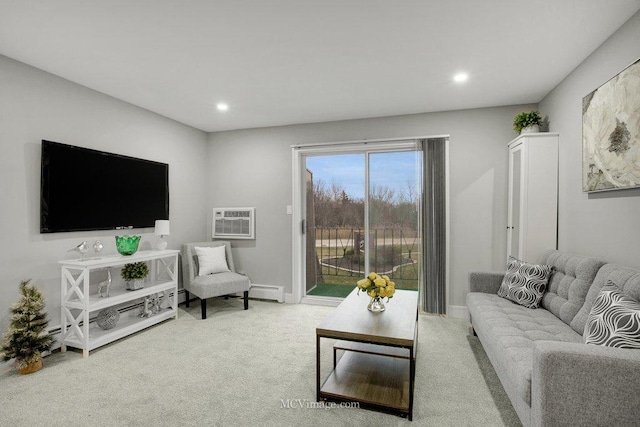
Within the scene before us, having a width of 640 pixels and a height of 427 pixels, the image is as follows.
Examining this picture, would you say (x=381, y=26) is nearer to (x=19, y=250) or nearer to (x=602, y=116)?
(x=602, y=116)

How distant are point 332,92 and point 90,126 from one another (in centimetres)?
253

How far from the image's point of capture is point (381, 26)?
2.19 metres

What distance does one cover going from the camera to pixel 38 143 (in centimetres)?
287

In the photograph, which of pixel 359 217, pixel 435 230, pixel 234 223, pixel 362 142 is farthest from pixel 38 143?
pixel 435 230

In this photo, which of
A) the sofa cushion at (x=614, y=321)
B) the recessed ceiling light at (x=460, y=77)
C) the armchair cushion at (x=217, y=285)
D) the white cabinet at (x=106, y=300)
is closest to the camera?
the sofa cushion at (x=614, y=321)

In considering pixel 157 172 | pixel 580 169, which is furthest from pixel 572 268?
pixel 157 172

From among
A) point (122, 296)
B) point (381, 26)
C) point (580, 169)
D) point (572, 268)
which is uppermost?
point (381, 26)

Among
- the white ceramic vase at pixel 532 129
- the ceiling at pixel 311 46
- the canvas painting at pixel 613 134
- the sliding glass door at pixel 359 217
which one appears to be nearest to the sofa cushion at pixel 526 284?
the canvas painting at pixel 613 134

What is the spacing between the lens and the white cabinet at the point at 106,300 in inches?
112

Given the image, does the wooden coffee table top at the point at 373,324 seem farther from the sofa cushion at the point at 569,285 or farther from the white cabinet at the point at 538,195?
the white cabinet at the point at 538,195

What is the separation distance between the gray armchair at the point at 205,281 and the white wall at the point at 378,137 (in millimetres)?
615

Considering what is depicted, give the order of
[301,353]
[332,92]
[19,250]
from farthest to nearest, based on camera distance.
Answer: [332,92] → [301,353] → [19,250]

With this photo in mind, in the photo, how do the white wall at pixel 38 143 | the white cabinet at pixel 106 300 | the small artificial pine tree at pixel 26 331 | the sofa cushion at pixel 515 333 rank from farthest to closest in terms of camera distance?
the white cabinet at pixel 106 300 → the white wall at pixel 38 143 → the small artificial pine tree at pixel 26 331 → the sofa cushion at pixel 515 333

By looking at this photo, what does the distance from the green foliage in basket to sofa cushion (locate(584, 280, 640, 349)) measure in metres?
3.76
